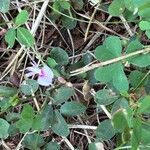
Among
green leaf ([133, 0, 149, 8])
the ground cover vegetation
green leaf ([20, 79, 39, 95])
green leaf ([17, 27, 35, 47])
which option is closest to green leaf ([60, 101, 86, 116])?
the ground cover vegetation

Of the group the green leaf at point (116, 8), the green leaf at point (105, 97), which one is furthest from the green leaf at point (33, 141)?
the green leaf at point (116, 8)

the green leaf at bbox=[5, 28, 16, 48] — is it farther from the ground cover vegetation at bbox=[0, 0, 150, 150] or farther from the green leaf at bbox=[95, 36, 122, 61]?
the green leaf at bbox=[95, 36, 122, 61]

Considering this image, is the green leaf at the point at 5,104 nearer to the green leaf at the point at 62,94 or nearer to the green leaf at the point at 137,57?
the green leaf at the point at 62,94

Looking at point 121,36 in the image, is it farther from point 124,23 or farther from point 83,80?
point 83,80

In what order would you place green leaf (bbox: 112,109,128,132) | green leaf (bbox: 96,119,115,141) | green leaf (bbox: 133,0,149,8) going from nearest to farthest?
1. green leaf (bbox: 112,109,128,132)
2. green leaf (bbox: 133,0,149,8)
3. green leaf (bbox: 96,119,115,141)

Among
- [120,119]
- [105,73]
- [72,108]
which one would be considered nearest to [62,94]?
[72,108]
